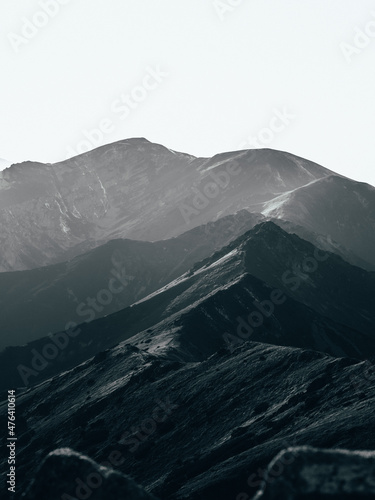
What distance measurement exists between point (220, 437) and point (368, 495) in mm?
73999

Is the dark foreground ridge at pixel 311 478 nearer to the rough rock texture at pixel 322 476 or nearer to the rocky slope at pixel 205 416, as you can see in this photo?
the rough rock texture at pixel 322 476

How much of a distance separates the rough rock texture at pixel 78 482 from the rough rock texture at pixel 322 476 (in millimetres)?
6598

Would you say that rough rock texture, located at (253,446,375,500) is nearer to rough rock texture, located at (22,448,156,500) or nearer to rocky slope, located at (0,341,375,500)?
rough rock texture, located at (22,448,156,500)

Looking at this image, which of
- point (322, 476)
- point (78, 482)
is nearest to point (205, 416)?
point (78, 482)

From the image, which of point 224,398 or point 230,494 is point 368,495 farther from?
point 224,398

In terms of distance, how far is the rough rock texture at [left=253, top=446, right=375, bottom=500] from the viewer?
30281 mm

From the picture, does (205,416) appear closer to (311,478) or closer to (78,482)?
(78,482)

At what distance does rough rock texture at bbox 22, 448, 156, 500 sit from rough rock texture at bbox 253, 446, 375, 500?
6.60m

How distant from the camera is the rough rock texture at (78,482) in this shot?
1403 inches

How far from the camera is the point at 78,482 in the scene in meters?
38.0

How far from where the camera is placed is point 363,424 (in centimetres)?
8419

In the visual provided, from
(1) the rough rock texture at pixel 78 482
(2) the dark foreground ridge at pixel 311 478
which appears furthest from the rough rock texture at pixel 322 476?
(1) the rough rock texture at pixel 78 482

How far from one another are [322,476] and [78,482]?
40.4 feet

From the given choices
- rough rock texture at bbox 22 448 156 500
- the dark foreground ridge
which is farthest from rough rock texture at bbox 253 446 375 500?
rough rock texture at bbox 22 448 156 500
